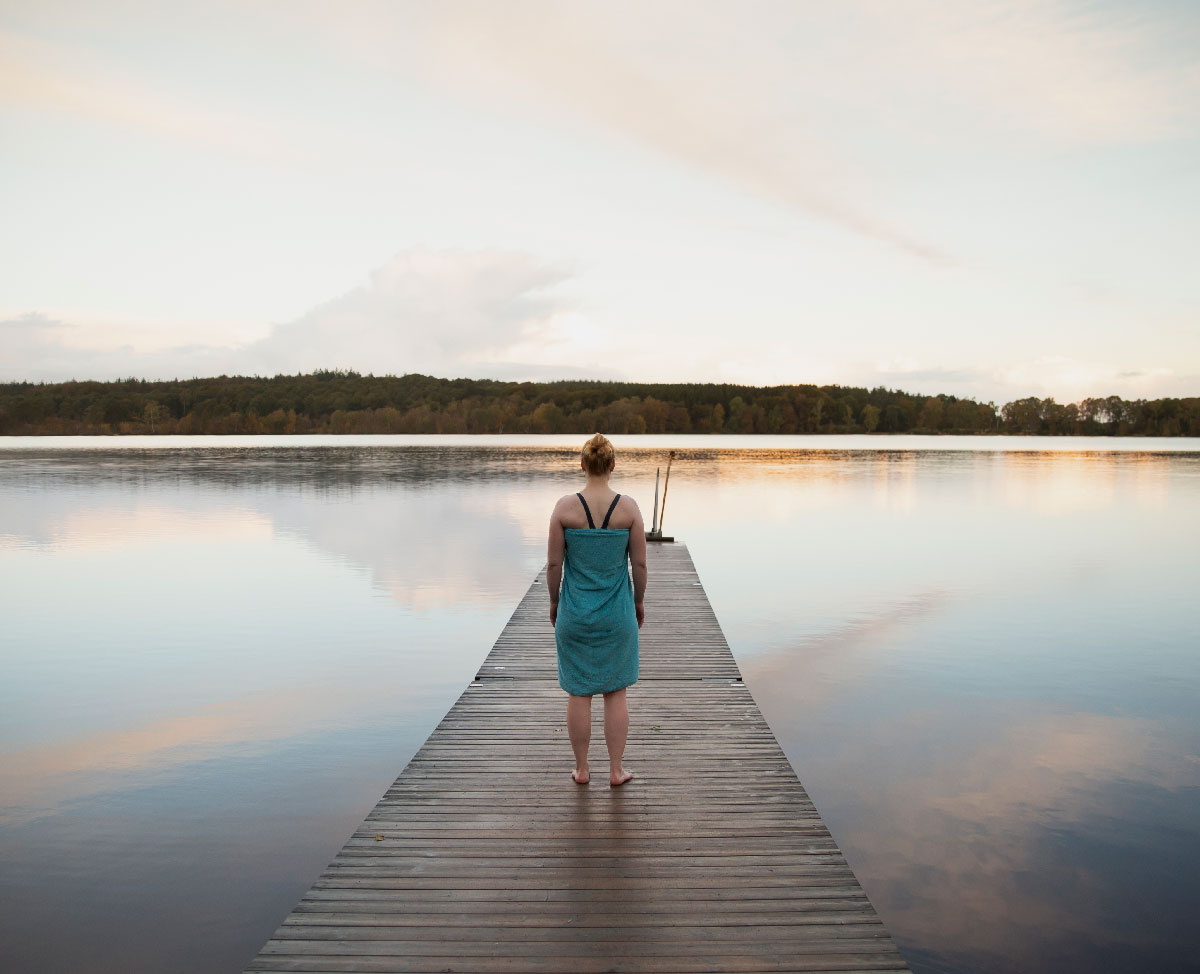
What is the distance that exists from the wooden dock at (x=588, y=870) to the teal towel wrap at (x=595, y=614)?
29.1 inches

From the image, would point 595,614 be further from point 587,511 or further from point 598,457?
point 598,457

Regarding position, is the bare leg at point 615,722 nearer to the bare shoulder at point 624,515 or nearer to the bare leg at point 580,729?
the bare leg at point 580,729

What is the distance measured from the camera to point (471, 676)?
9812 millimetres

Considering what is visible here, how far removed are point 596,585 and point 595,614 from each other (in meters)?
0.15

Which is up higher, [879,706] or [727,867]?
[727,867]

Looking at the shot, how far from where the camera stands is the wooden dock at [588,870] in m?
3.14

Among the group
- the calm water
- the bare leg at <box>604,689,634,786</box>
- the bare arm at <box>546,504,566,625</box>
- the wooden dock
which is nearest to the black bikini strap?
the bare arm at <box>546,504,566,625</box>

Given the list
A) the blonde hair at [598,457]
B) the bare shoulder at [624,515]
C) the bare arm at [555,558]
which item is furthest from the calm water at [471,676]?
the blonde hair at [598,457]

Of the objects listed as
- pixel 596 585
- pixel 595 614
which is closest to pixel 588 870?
pixel 595 614

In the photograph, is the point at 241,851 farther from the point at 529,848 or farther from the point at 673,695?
the point at 673,695

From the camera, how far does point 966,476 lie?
44.0 meters

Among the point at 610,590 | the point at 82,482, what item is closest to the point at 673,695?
the point at 610,590

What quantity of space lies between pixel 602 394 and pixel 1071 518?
308ft

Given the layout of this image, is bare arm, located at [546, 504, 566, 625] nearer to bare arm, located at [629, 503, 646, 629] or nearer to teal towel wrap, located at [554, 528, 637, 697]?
teal towel wrap, located at [554, 528, 637, 697]
